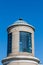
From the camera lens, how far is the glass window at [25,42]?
18.1 meters

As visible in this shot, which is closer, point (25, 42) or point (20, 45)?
point (20, 45)

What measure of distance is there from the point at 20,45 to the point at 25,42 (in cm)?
49

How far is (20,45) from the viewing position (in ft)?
59.2

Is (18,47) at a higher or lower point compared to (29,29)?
lower

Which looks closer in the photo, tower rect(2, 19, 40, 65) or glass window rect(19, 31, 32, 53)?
tower rect(2, 19, 40, 65)

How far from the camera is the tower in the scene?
695 inches

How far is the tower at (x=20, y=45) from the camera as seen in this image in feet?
57.9

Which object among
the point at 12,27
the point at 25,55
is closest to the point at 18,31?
the point at 12,27

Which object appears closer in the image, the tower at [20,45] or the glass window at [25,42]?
the tower at [20,45]

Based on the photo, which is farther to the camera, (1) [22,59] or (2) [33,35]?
(2) [33,35]

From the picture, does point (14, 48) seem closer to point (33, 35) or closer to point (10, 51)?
point (10, 51)

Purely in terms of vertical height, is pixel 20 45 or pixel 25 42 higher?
pixel 25 42

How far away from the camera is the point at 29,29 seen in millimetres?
18562

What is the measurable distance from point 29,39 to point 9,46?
5.35 ft
